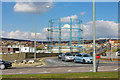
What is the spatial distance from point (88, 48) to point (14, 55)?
51.8 m

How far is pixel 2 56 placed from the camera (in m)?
42.4

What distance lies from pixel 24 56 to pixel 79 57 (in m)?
23.1

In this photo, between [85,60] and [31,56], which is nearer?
[85,60]

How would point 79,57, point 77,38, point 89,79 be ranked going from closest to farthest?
1. point 89,79
2. point 79,57
3. point 77,38

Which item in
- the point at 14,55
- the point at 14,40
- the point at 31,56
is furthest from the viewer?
the point at 14,40

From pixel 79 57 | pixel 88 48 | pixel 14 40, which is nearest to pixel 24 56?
pixel 79 57

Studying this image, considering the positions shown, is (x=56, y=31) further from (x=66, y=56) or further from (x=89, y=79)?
(x=89, y=79)

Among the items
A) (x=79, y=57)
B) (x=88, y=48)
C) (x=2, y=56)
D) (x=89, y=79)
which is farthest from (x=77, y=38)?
(x=89, y=79)

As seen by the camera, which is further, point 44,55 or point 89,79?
point 44,55

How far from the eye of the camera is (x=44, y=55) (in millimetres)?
64062

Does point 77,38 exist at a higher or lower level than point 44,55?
higher

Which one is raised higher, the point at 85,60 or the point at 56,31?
the point at 56,31

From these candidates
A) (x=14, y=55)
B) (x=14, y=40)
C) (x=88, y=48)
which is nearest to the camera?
(x=14, y=55)

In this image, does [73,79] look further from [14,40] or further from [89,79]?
[14,40]
